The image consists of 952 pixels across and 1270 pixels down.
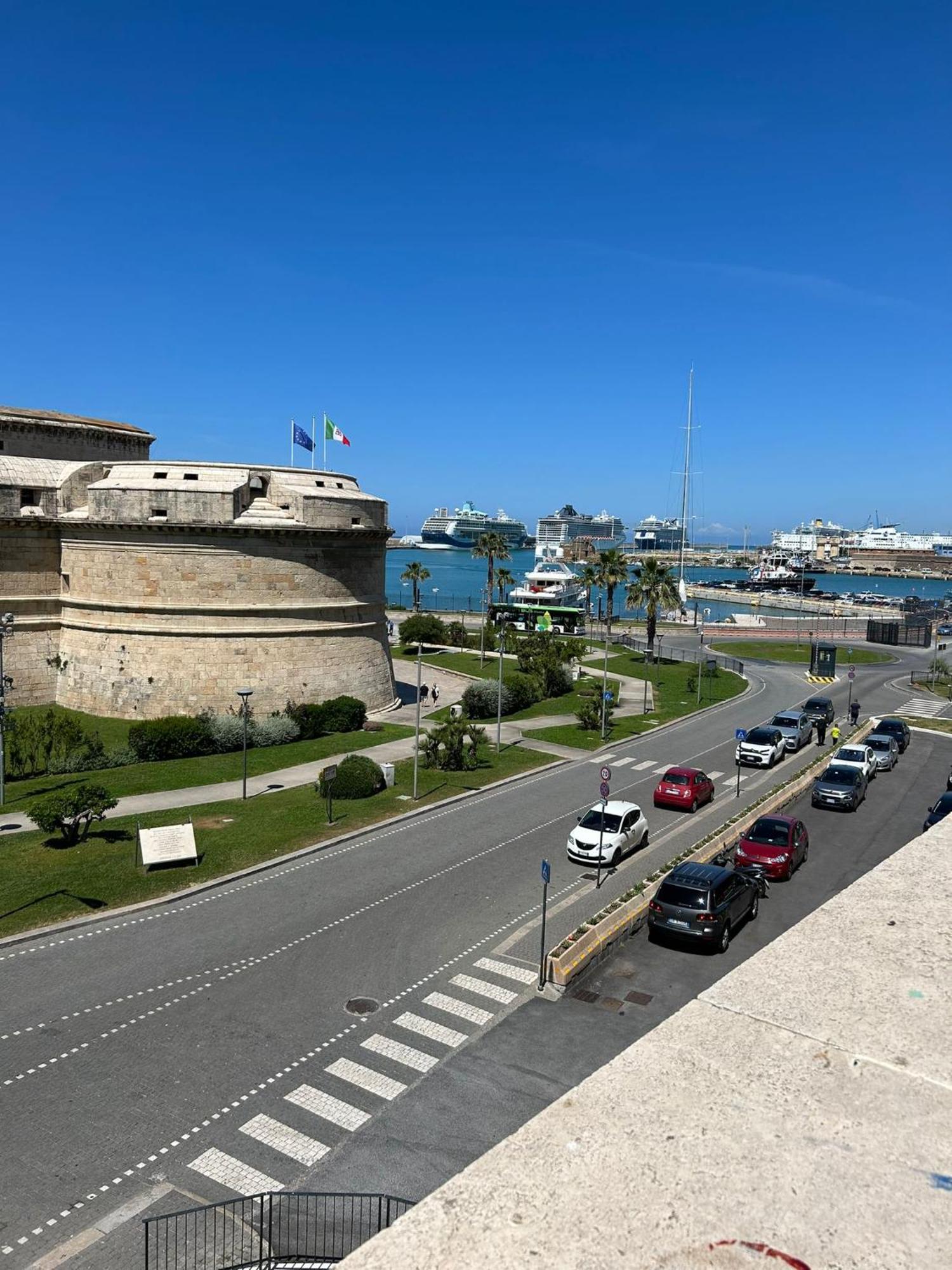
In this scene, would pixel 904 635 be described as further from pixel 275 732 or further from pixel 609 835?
pixel 609 835

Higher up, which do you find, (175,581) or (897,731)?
(175,581)

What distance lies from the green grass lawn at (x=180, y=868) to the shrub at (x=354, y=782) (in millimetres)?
349

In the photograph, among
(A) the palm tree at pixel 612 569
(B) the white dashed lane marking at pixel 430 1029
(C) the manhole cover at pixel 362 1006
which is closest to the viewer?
(B) the white dashed lane marking at pixel 430 1029

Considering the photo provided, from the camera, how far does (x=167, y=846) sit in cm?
2106

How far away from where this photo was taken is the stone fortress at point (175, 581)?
3775 centimetres

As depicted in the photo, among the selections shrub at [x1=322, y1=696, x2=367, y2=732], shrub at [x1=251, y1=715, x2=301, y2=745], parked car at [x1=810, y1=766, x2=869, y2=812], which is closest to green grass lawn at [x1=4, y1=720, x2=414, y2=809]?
shrub at [x1=251, y1=715, x2=301, y2=745]

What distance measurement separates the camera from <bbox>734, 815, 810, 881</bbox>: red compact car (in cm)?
Answer: 2077

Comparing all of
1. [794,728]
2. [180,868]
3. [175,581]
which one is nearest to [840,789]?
[794,728]

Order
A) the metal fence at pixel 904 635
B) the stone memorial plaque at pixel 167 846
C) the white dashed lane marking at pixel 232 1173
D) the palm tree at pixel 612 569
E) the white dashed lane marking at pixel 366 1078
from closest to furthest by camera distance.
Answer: the white dashed lane marking at pixel 232 1173 < the white dashed lane marking at pixel 366 1078 < the stone memorial plaque at pixel 167 846 < the palm tree at pixel 612 569 < the metal fence at pixel 904 635

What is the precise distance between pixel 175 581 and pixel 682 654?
44.5 m

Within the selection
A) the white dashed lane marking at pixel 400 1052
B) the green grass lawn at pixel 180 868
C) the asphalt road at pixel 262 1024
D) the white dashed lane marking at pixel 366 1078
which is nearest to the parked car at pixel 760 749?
the green grass lawn at pixel 180 868

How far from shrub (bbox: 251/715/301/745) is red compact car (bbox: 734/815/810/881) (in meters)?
20.8

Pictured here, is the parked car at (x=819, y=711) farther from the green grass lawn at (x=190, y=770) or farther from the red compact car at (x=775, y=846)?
the green grass lawn at (x=190, y=770)

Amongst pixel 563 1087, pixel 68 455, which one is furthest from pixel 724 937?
pixel 68 455
